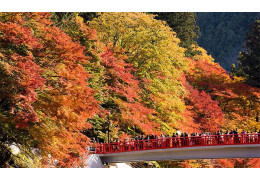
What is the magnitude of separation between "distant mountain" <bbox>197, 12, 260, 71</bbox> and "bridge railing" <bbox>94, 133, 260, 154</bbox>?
4641 cm

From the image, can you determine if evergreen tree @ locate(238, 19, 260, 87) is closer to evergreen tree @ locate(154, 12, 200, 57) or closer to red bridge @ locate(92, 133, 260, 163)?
evergreen tree @ locate(154, 12, 200, 57)

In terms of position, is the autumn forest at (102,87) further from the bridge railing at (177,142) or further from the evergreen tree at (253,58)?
the bridge railing at (177,142)

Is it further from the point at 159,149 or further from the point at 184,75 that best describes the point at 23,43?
the point at 184,75

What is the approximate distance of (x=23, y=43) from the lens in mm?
22422

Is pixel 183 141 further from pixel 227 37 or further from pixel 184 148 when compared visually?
pixel 227 37

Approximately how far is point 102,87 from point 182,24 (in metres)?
24.5

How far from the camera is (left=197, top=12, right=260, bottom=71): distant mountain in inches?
2862

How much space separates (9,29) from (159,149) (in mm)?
11505

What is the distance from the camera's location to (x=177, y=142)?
90.7 feet

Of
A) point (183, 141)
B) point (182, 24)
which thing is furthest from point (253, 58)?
point (183, 141)

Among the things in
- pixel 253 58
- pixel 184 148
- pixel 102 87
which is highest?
pixel 253 58

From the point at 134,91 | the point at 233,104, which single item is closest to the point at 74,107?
the point at 134,91

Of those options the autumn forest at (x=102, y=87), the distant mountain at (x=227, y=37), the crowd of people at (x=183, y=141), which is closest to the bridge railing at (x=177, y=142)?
the crowd of people at (x=183, y=141)

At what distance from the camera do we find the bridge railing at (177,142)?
2639 centimetres
